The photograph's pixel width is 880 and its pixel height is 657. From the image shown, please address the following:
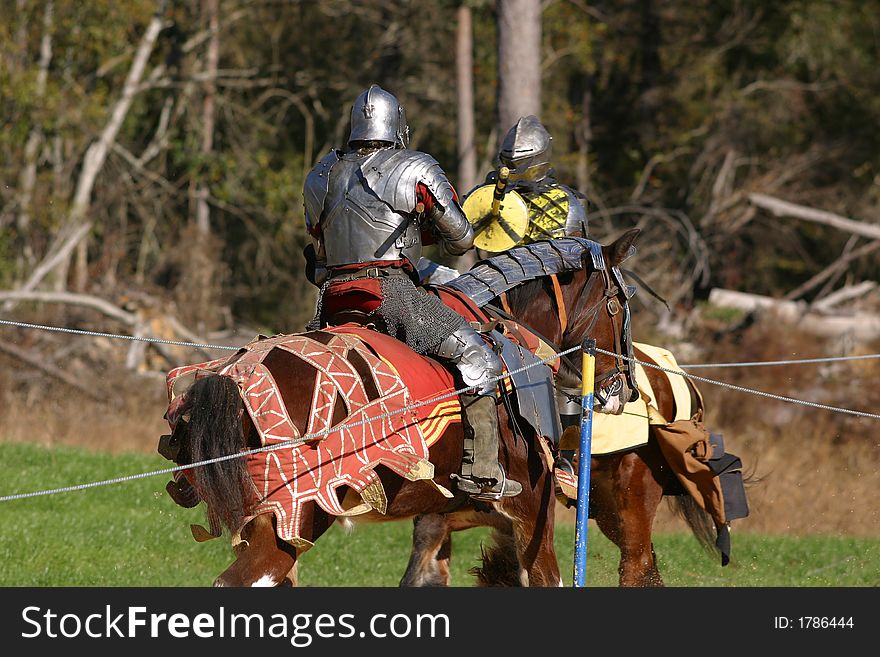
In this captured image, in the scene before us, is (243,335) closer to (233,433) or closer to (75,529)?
(75,529)

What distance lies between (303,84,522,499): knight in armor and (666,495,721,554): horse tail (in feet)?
6.98

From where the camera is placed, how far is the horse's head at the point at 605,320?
6547 mm

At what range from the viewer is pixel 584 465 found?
5.94 meters

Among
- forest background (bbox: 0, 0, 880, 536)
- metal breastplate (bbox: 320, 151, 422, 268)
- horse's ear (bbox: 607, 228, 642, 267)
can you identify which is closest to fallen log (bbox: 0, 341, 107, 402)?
forest background (bbox: 0, 0, 880, 536)

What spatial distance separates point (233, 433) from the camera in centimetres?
480

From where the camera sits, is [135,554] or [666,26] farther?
[666,26]

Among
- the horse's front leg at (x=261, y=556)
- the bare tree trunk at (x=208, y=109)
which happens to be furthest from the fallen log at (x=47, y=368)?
the horse's front leg at (x=261, y=556)

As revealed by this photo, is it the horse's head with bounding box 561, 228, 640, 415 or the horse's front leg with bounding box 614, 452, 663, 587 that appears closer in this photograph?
the horse's head with bounding box 561, 228, 640, 415

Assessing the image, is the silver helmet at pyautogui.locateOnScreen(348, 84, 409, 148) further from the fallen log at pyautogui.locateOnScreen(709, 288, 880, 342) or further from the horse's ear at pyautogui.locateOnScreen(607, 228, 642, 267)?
the fallen log at pyautogui.locateOnScreen(709, 288, 880, 342)

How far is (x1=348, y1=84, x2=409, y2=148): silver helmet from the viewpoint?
5.68 metres

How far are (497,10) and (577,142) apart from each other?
35.3 ft

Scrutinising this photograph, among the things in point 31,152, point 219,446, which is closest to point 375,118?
point 219,446

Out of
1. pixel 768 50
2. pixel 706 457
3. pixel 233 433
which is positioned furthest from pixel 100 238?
pixel 233 433

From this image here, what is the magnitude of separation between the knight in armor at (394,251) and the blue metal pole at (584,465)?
1.04ft
